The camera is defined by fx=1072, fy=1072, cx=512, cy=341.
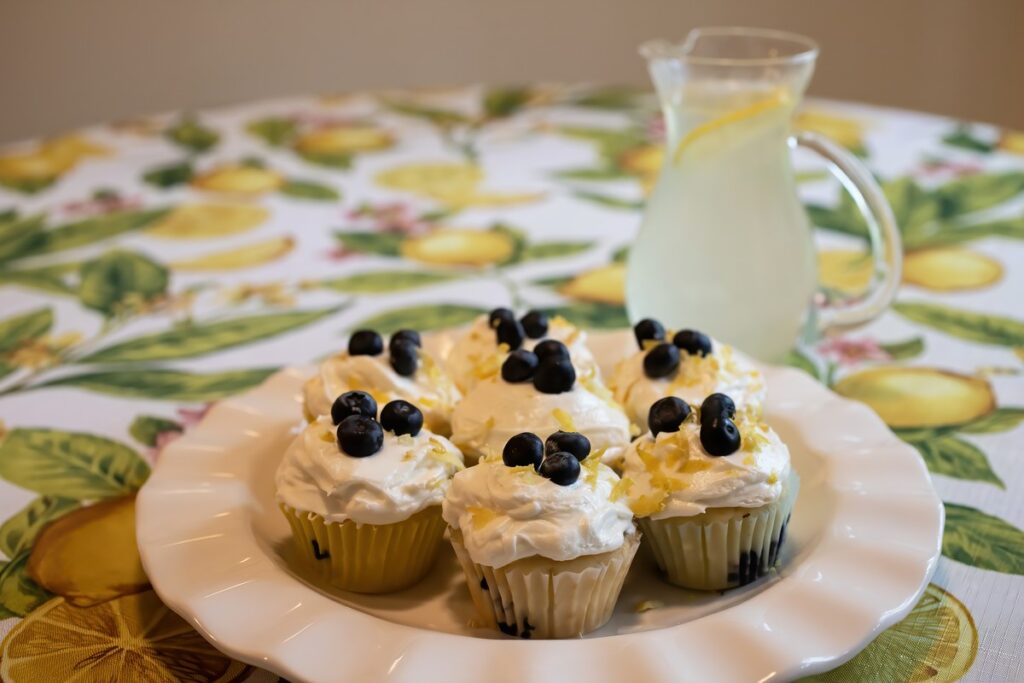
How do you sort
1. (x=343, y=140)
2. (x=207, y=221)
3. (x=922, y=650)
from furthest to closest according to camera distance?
1. (x=343, y=140)
2. (x=207, y=221)
3. (x=922, y=650)

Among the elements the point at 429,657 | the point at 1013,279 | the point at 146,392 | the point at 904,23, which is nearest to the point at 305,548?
the point at 429,657

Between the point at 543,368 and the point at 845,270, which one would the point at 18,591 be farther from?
the point at 845,270

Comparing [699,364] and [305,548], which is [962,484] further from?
[305,548]

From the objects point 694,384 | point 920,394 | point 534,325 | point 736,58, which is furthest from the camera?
point 736,58

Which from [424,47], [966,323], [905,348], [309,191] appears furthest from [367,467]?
[424,47]

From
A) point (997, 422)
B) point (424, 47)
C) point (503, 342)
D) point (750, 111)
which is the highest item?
point (750, 111)

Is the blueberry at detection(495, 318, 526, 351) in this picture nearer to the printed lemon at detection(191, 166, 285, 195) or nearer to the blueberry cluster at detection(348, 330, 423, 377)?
the blueberry cluster at detection(348, 330, 423, 377)

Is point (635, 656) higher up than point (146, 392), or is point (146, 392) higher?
point (635, 656)
